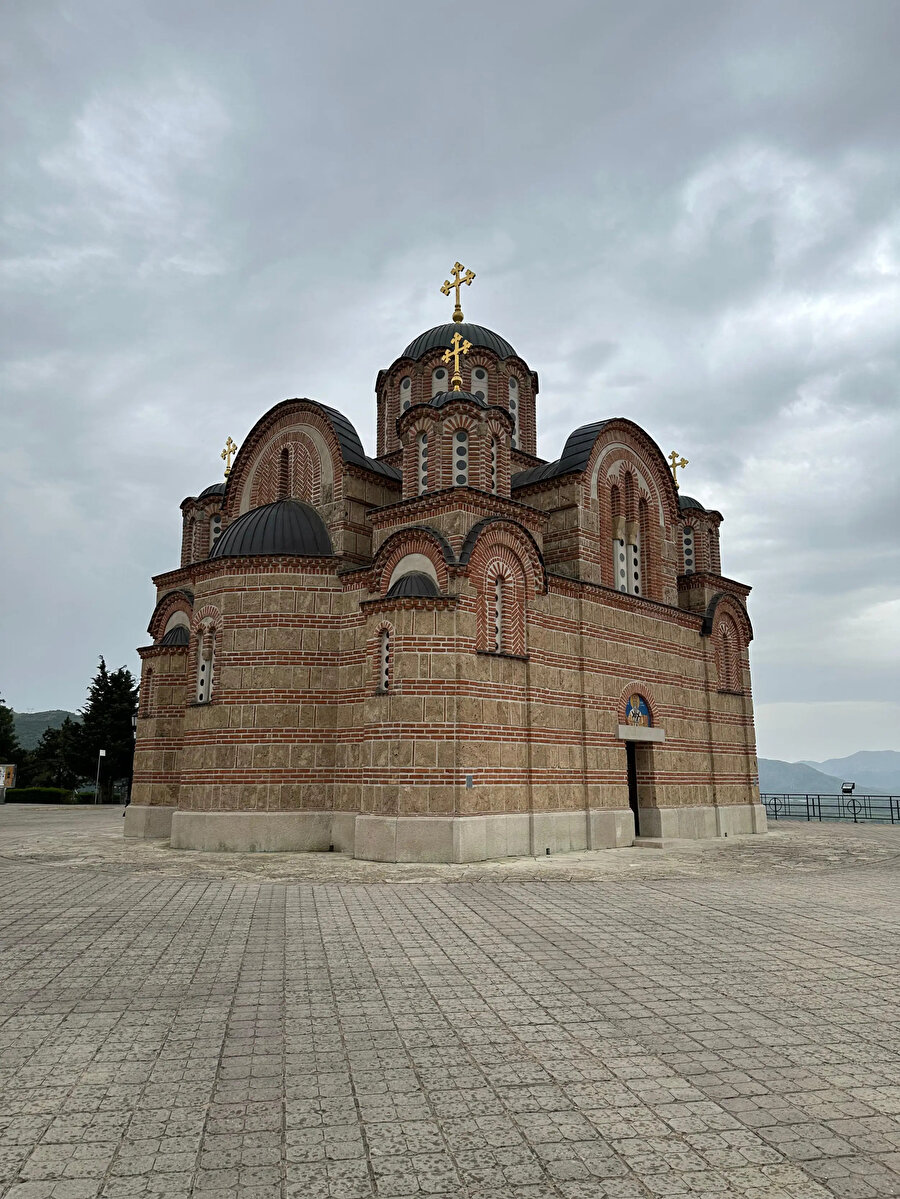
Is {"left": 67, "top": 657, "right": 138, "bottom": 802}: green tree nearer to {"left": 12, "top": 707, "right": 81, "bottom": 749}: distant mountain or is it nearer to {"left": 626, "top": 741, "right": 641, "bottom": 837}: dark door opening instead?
{"left": 626, "top": 741, "right": 641, "bottom": 837}: dark door opening

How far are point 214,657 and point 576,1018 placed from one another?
13328mm

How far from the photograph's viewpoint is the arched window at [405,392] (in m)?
23.7

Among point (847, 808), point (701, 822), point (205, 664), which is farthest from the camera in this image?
point (847, 808)

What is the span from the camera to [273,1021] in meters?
5.58

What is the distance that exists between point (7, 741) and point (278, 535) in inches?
1677

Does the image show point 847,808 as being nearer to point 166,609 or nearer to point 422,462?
point 422,462

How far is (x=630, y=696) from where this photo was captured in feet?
63.8

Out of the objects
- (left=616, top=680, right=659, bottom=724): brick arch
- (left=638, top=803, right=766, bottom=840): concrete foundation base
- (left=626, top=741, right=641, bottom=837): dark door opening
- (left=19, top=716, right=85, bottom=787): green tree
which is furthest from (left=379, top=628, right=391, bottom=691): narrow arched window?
(left=19, top=716, right=85, bottom=787): green tree

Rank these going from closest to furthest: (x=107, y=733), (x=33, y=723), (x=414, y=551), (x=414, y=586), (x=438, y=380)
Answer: (x=414, y=586), (x=414, y=551), (x=438, y=380), (x=107, y=733), (x=33, y=723)

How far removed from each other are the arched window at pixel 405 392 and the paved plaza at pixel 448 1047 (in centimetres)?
1619

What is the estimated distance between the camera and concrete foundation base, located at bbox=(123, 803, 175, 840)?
19.9 metres

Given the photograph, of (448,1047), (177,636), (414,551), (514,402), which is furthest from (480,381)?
(448,1047)

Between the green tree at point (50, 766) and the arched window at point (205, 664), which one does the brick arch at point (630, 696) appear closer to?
the arched window at point (205, 664)

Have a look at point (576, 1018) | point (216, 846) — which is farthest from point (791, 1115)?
point (216, 846)
